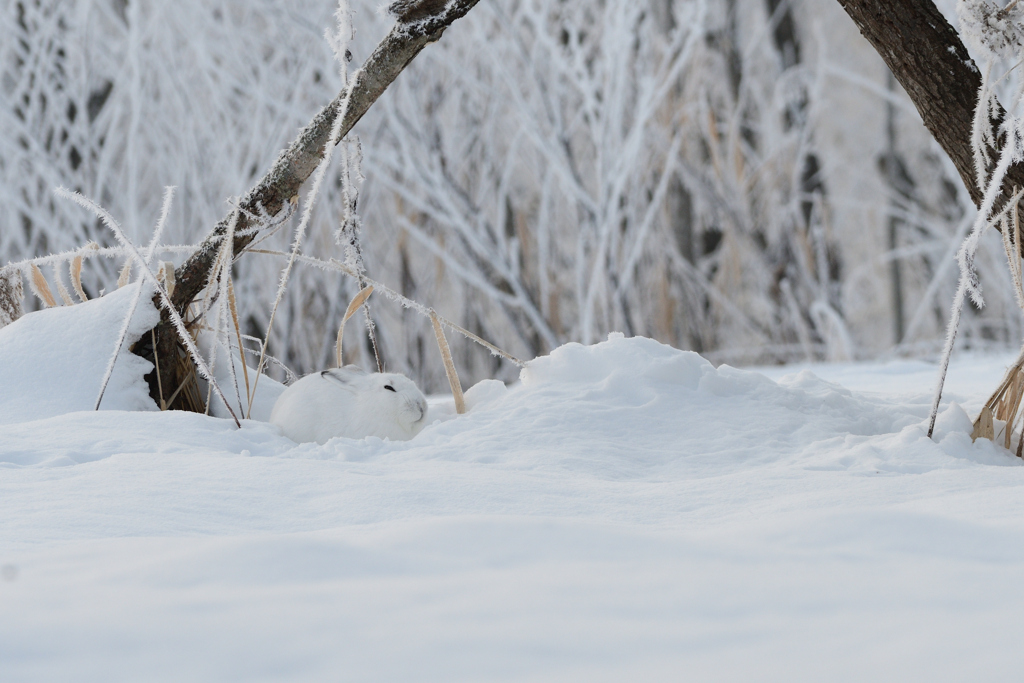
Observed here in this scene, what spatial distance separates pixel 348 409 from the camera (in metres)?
1.67

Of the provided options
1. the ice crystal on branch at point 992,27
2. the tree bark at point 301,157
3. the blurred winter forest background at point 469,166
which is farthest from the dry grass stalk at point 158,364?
the blurred winter forest background at point 469,166

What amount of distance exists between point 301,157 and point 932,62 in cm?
111

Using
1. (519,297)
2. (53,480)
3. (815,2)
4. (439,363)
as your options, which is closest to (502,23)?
(519,297)

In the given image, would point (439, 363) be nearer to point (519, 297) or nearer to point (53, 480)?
point (519, 297)

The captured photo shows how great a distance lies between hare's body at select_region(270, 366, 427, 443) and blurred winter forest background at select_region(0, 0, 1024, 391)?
1.81 m

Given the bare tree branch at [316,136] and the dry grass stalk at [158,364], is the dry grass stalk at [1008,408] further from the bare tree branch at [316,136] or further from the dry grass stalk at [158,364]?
the dry grass stalk at [158,364]

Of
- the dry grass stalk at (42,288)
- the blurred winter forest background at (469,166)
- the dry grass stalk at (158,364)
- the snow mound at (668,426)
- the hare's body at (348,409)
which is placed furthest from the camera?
the blurred winter forest background at (469,166)

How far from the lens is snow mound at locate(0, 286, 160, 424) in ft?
5.30

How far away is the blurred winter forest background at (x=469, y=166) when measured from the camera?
3645 mm

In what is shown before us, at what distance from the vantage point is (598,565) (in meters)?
0.64

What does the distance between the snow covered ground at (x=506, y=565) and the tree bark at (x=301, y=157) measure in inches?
20.7

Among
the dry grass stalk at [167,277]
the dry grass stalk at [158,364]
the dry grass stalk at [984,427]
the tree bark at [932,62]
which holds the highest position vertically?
the tree bark at [932,62]

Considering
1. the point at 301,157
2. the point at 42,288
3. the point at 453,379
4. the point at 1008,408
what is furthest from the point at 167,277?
the point at 1008,408

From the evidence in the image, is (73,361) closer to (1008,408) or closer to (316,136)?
(316,136)
